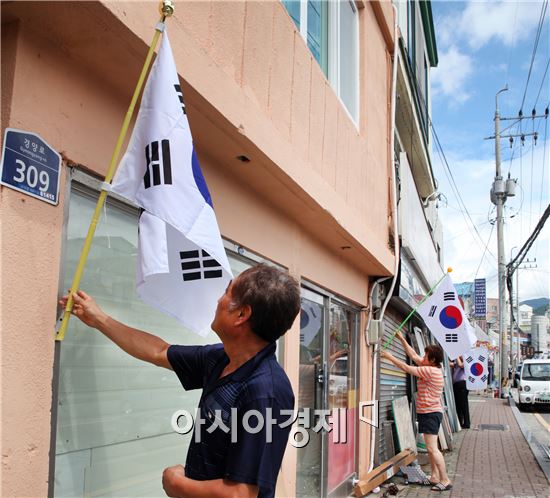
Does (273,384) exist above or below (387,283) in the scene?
below

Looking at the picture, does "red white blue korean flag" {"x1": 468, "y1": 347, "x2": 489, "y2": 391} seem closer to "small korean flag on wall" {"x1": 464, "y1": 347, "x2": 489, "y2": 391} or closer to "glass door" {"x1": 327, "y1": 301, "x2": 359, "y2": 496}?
"small korean flag on wall" {"x1": 464, "y1": 347, "x2": 489, "y2": 391}

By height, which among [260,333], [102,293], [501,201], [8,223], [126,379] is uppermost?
[501,201]

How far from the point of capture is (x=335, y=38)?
6535 millimetres

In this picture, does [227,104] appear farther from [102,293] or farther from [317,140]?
[317,140]

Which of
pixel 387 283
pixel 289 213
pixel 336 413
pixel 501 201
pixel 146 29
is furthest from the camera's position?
pixel 501 201

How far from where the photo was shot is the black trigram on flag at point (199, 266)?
2.57 m

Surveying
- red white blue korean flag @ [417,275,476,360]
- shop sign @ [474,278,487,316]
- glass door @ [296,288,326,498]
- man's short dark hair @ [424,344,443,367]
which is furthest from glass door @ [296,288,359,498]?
shop sign @ [474,278,487,316]

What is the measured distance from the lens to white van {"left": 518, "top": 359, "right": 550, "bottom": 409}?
67.8ft

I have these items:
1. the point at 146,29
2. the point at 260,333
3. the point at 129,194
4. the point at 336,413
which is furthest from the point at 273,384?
the point at 336,413

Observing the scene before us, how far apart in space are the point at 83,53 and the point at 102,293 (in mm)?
1159

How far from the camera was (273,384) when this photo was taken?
2115 mm

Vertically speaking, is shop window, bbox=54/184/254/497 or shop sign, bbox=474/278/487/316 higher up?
shop sign, bbox=474/278/487/316

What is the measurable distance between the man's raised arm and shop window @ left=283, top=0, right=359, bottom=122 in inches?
140

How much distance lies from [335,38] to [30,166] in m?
4.98
